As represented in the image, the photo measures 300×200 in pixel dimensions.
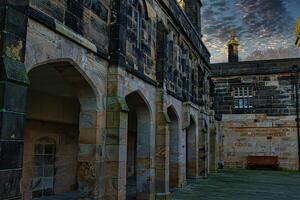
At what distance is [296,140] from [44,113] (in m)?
19.2

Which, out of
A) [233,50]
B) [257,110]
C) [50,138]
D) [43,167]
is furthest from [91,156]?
[233,50]

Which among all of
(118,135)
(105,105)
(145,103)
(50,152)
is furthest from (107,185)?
(50,152)

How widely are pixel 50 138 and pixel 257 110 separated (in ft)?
58.8

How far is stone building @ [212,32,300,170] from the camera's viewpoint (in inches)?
952

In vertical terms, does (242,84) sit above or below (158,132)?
above

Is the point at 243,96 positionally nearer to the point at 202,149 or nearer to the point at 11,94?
the point at 202,149

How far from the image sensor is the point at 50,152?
11078 mm

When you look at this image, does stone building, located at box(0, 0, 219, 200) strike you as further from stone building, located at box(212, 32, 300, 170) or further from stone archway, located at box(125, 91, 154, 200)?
stone building, located at box(212, 32, 300, 170)

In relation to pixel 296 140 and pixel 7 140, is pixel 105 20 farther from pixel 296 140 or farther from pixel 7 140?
pixel 296 140

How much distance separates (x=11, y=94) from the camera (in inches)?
180

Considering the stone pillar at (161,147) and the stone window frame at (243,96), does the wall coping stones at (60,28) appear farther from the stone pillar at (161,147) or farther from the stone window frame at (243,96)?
the stone window frame at (243,96)

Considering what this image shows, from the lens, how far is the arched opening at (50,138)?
9.66 m

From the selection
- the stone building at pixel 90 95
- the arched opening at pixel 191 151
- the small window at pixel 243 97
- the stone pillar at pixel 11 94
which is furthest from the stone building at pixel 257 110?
the stone pillar at pixel 11 94

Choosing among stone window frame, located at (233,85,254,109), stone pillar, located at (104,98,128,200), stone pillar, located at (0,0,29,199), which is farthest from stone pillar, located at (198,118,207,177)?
stone pillar, located at (0,0,29,199)
